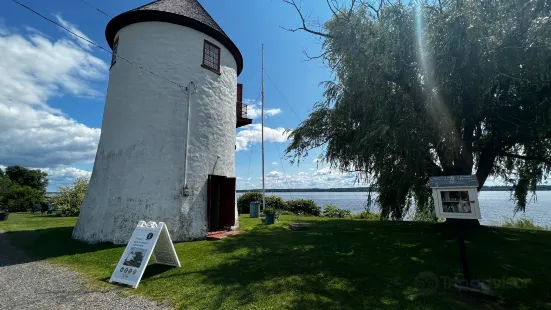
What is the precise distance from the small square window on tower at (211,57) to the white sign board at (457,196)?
29.2 ft

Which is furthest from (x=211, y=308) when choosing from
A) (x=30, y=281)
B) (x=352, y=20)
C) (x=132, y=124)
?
(x=352, y=20)

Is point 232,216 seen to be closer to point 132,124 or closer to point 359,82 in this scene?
point 132,124

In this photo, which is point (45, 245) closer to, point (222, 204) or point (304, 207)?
point (222, 204)

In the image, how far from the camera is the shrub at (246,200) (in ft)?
71.6

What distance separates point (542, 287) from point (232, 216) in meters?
9.11

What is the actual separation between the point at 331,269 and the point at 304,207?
1626 centimetres

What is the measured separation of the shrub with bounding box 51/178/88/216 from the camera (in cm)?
1903

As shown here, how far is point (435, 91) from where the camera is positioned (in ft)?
22.7

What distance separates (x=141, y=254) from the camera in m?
5.83

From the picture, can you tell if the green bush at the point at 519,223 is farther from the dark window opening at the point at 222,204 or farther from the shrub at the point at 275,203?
the dark window opening at the point at 222,204

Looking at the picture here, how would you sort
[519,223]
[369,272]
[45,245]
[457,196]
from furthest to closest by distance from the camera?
1. [519,223]
2. [45,245]
3. [369,272]
4. [457,196]

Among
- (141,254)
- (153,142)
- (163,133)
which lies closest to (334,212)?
(163,133)

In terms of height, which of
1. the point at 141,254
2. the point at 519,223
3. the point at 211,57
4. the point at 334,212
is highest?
the point at 211,57

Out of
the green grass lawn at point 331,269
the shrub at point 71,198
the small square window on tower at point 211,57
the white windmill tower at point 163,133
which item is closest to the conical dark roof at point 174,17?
the white windmill tower at point 163,133
